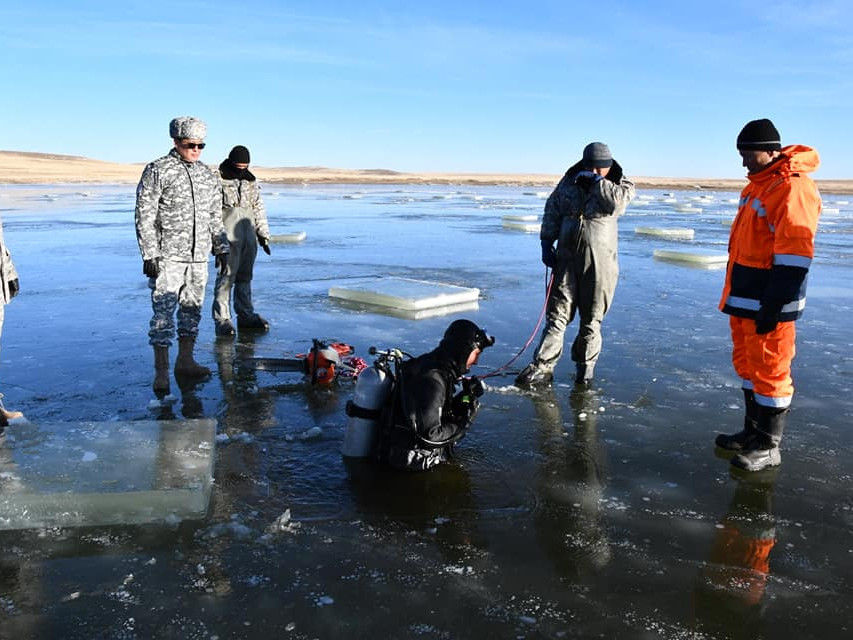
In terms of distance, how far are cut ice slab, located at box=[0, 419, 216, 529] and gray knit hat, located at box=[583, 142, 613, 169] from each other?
11.0ft


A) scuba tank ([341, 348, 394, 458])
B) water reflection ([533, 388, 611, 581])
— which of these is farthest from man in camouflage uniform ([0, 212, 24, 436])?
water reflection ([533, 388, 611, 581])

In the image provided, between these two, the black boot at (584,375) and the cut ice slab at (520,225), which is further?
the cut ice slab at (520,225)

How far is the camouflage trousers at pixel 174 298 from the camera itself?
5.12m

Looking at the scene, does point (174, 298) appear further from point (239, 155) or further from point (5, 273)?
point (239, 155)

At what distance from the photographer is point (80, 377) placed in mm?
5281

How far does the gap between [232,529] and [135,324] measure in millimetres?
4722

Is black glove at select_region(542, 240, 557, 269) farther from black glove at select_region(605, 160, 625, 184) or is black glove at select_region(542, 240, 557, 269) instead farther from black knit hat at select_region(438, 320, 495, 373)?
black knit hat at select_region(438, 320, 495, 373)

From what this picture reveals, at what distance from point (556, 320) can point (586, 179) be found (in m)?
1.15

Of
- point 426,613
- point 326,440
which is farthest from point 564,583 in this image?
point 326,440

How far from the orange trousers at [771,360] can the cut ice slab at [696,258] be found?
9.22 meters

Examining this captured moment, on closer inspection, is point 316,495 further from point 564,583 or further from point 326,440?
point 564,583

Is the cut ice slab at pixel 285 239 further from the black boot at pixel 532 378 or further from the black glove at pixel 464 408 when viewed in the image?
the black glove at pixel 464 408

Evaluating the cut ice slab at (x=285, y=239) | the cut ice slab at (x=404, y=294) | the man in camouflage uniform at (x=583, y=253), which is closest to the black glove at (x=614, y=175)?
the man in camouflage uniform at (x=583, y=253)

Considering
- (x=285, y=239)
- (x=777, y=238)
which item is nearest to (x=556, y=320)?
Answer: (x=777, y=238)
